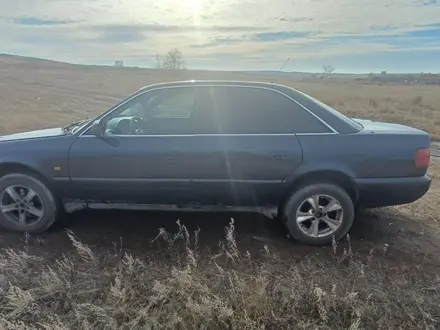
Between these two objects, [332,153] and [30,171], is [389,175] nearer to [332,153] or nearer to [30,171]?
[332,153]

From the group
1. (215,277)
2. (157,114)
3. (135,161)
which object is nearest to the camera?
(215,277)

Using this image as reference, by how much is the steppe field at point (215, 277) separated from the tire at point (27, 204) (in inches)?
4.7

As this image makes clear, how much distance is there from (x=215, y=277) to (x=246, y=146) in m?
1.28

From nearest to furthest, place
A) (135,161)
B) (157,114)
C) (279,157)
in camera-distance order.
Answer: (279,157) < (135,161) < (157,114)

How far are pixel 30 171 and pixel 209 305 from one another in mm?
2570

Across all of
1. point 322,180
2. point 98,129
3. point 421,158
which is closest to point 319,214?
point 322,180

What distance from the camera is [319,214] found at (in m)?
3.95

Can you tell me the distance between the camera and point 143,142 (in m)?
4.01

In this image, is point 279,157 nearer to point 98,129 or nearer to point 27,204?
point 98,129

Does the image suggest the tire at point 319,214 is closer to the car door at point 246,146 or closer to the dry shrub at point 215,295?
the car door at point 246,146

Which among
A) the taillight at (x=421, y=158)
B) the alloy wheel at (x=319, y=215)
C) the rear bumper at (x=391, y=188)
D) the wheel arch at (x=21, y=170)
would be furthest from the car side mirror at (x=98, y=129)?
the taillight at (x=421, y=158)

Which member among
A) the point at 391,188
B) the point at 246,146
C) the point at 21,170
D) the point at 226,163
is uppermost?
the point at 246,146

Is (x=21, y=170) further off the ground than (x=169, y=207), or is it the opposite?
(x=21, y=170)

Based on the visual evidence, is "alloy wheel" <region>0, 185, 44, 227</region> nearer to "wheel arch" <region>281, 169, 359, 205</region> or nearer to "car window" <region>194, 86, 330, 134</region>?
"car window" <region>194, 86, 330, 134</region>
